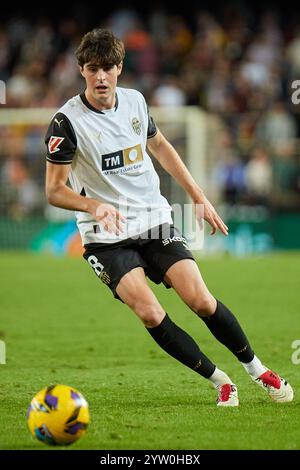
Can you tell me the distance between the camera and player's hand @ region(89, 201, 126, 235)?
20.7 ft

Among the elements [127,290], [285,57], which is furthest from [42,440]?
[285,57]

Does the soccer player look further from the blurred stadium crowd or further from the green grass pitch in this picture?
the blurred stadium crowd

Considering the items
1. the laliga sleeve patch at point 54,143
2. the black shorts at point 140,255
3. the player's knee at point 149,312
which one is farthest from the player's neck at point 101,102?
the player's knee at point 149,312

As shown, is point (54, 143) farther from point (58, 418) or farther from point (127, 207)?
point (58, 418)

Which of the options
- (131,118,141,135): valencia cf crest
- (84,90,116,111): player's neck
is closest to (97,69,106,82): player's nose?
(84,90,116,111): player's neck

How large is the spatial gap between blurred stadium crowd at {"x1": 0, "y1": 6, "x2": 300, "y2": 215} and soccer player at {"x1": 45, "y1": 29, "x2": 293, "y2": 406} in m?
12.5

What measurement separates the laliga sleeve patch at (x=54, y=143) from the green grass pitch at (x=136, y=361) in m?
1.78

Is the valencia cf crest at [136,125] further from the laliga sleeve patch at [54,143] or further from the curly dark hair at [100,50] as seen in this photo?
the laliga sleeve patch at [54,143]

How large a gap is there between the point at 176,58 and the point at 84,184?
54.0ft

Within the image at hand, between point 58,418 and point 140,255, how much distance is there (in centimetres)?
164

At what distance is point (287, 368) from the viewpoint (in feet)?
28.0

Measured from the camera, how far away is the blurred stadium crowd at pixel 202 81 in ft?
65.0

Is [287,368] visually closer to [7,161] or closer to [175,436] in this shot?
[175,436]

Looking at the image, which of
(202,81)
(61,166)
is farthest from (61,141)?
(202,81)
